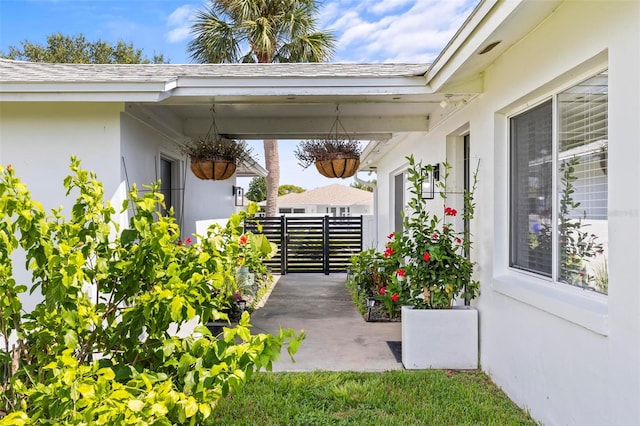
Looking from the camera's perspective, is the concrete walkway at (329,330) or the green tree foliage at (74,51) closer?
the concrete walkway at (329,330)

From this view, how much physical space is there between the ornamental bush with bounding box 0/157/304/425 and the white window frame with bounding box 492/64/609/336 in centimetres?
202

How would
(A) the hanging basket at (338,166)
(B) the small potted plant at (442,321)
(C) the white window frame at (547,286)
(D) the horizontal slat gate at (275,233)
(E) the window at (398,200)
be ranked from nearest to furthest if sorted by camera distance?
1. (C) the white window frame at (547,286)
2. (B) the small potted plant at (442,321)
3. (A) the hanging basket at (338,166)
4. (E) the window at (398,200)
5. (D) the horizontal slat gate at (275,233)

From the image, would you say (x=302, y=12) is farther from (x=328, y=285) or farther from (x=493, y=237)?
(x=493, y=237)

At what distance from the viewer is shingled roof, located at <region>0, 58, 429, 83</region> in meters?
4.87

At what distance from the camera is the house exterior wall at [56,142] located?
4977 mm

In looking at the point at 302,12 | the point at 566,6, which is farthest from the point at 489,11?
the point at 302,12

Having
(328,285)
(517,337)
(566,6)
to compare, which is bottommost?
(328,285)

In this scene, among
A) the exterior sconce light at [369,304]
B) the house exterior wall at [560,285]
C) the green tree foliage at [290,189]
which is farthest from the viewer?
the green tree foliage at [290,189]

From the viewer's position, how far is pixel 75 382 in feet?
6.38

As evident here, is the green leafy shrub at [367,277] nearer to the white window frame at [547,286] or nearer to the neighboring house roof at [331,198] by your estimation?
the white window frame at [547,286]

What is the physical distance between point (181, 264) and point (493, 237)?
3.17 metres

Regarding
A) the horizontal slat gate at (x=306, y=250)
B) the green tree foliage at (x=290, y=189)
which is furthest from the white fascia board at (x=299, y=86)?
the green tree foliage at (x=290, y=189)

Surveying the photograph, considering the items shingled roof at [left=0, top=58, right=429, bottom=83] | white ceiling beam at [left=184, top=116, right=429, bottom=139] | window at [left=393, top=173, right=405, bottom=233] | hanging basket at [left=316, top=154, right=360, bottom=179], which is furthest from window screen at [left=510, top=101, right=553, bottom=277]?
window at [left=393, top=173, right=405, bottom=233]

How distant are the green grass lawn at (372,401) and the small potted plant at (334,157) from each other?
277 cm
